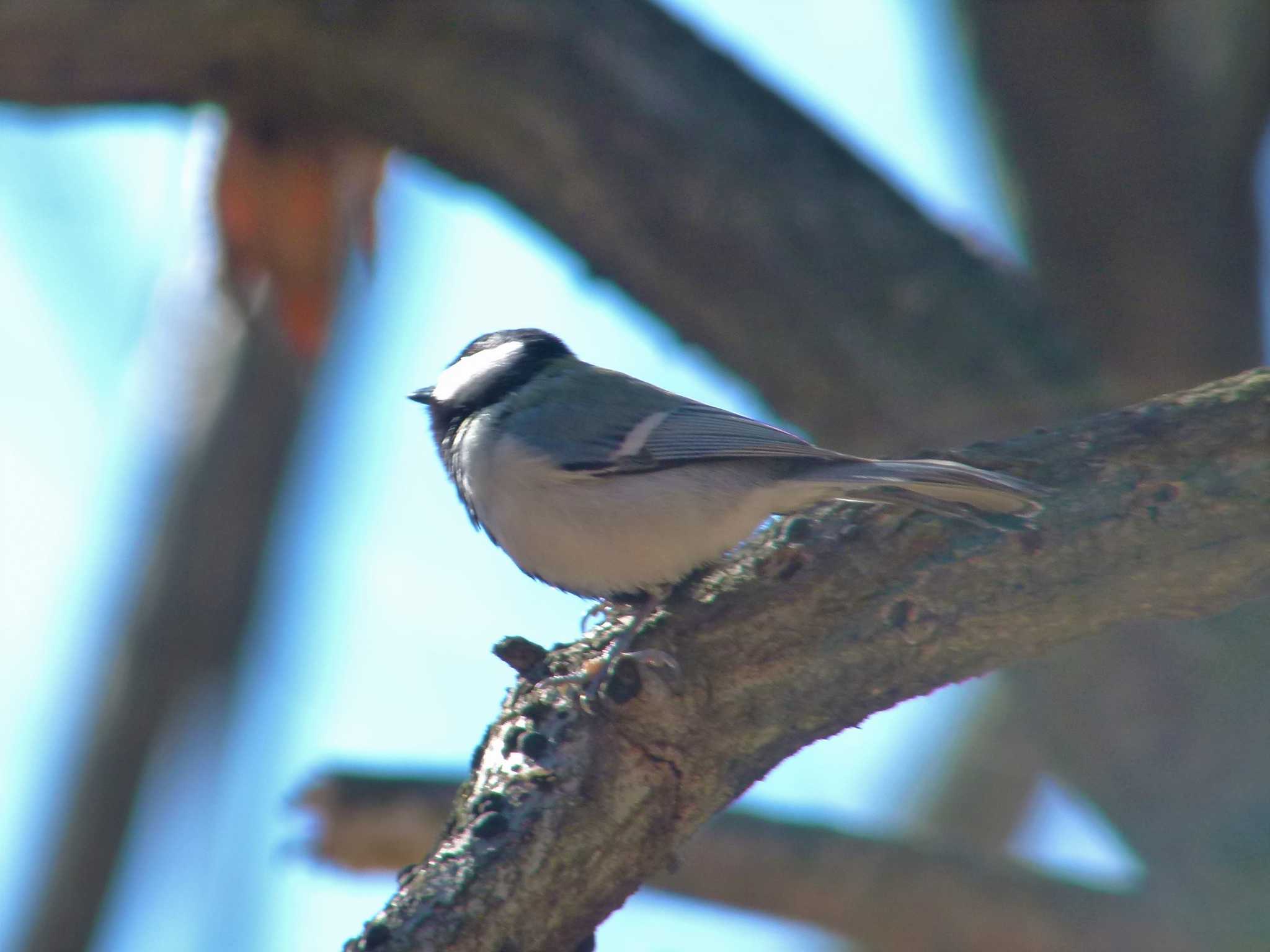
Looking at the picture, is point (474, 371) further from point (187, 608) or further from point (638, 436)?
point (187, 608)

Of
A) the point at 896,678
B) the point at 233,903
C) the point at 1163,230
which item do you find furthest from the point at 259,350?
the point at 896,678

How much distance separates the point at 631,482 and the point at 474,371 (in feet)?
2.71

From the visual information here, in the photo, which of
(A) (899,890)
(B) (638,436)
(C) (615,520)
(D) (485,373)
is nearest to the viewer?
(C) (615,520)

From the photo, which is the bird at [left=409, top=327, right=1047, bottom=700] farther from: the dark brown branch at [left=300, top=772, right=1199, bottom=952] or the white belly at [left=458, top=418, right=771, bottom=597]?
the dark brown branch at [left=300, top=772, right=1199, bottom=952]

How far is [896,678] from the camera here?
7.79ft

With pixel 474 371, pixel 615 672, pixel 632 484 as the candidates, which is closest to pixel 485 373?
pixel 474 371

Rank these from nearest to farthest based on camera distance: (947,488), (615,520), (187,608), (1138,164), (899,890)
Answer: (947,488), (615,520), (899,890), (1138,164), (187,608)

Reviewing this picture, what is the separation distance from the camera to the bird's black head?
3.49m

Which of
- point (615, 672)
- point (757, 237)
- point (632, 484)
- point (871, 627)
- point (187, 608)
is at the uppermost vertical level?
point (757, 237)

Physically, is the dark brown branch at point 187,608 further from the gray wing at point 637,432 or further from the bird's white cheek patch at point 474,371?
the gray wing at point 637,432

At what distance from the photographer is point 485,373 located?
3.55 meters

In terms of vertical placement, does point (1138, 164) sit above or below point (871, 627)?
above

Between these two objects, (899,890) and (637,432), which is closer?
(637,432)

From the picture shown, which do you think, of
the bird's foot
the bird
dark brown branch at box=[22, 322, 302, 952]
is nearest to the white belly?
the bird
